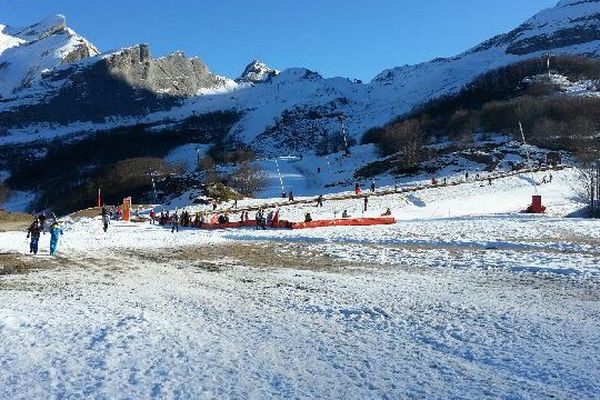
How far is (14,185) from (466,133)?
15248cm

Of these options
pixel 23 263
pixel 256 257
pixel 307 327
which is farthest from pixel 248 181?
pixel 307 327

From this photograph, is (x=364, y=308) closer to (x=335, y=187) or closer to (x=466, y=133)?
(x=335, y=187)

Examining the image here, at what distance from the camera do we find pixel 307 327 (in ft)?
30.3

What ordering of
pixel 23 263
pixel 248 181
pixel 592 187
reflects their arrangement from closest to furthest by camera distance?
pixel 23 263
pixel 592 187
pixel 248 181

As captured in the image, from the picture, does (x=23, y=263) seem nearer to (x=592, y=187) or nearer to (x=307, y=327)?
(x=307, y=327)

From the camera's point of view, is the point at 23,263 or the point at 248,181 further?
the point at 248,181

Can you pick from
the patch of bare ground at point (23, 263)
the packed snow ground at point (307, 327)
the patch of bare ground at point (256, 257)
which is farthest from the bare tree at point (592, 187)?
the patch of bare ground at point (23, 263)

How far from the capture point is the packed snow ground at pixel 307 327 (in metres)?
6.70

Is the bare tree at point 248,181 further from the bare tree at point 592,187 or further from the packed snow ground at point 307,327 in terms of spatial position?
the packed snow ground at point 307,327

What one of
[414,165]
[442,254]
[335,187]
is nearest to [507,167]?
[414,165]

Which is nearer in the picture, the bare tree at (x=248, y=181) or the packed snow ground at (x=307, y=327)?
the packed snow ground at (x=307, y=327)

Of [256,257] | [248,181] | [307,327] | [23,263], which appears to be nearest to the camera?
[307,327]

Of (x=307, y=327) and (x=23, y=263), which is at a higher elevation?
(x=23, y=263)

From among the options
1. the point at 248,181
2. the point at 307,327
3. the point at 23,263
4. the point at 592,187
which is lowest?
the point at 307,327
